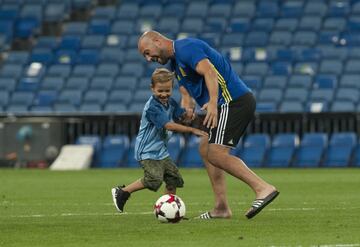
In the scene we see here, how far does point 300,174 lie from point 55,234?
52.7ft

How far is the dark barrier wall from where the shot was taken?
104 feet

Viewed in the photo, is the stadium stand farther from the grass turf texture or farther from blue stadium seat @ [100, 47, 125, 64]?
the grass turf texture

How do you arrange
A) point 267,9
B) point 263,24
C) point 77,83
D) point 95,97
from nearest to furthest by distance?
1. point 95,97
2. point 77,83
3. point 263,24
4. point 267,9

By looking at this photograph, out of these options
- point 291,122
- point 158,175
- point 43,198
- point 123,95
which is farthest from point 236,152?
point 158,175

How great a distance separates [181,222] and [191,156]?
18.8 m

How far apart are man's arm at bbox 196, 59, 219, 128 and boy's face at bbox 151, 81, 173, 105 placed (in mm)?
826

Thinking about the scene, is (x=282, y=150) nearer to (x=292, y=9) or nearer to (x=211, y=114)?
(x=292, y=9)

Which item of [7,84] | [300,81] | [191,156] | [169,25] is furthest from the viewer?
[169,25]

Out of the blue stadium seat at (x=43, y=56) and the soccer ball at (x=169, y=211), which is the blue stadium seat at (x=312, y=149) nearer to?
the blue stadium seat at (x=43, y=56)

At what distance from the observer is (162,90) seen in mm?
13812

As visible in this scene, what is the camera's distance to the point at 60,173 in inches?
1136

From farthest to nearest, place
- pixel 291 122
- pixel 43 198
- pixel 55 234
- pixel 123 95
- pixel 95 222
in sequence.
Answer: pixel 123 95, pixel 291 122, pixel 43 198, pixel 95 222, pixel 55 234

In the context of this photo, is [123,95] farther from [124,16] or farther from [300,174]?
[300,174]

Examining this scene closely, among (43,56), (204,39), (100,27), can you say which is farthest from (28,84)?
(204,39)
